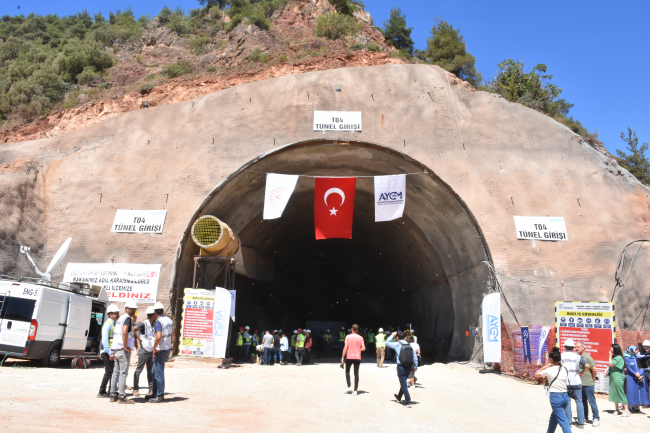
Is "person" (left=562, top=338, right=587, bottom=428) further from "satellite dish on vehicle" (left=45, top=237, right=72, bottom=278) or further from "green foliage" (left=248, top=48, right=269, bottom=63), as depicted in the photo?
"green foliage" (left=248, top=48, right=269, bottom=63)

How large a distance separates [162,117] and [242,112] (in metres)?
3.22

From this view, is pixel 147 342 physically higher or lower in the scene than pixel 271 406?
higher

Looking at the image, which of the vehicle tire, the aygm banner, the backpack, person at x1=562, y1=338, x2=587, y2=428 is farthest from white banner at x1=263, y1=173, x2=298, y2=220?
person at x1=562, y1=338, x2=587, y2=428

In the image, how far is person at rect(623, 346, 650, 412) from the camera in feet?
32.6

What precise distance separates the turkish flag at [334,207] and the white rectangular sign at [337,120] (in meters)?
2.33

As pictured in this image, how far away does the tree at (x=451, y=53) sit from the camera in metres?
33.8

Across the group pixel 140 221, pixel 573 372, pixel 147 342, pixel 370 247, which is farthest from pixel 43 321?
pixel 370 247

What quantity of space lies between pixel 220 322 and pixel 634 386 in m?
11.0

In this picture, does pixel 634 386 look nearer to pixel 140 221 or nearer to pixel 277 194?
pixel 277 194

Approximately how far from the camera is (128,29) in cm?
4300

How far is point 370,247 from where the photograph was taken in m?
28.4

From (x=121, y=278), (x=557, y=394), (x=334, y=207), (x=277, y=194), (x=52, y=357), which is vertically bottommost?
(x=52, y=357)

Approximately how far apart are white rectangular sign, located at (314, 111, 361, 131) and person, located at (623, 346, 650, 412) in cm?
1139

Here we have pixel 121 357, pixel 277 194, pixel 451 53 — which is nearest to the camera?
pixel 121 357
